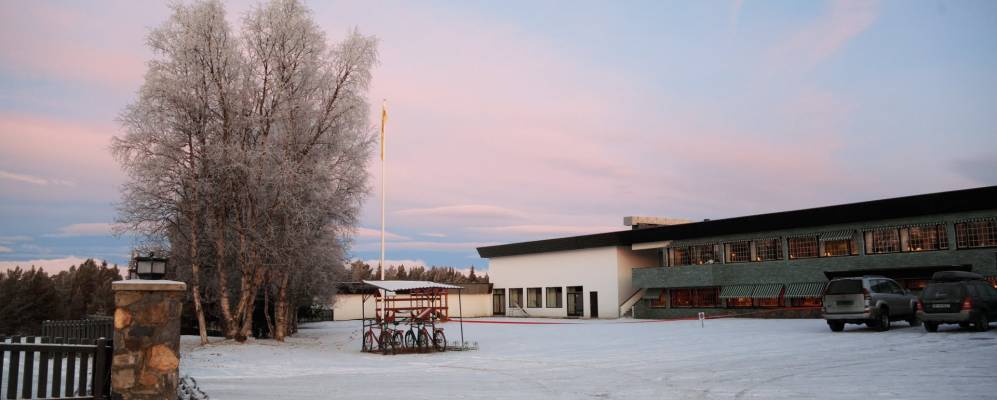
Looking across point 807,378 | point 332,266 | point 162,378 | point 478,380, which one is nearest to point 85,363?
point 162,378

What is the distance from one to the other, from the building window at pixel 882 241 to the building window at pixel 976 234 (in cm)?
305

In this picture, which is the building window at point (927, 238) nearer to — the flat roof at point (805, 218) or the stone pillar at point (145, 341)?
the flat roof at point (805, 218)

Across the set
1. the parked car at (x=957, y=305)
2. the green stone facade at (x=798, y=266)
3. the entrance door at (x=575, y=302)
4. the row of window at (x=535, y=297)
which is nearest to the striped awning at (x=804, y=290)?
the green stone facade at (x=798, y=266)

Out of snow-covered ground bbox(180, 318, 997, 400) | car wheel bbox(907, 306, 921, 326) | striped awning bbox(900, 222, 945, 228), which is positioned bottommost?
snow-covered ground bbox(180, 318, 997, 400)

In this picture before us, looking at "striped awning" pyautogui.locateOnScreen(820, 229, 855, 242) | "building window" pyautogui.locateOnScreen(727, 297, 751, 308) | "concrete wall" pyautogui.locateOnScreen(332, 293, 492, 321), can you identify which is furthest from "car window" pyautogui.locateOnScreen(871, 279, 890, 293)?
"concrete wall" pyautogui.locateOnScreen(332, 293, 492, 321)

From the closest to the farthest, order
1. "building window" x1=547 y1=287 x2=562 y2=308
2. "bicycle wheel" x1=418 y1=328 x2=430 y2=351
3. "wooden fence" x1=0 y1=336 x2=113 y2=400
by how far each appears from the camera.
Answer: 1. "wooden fence" x1=0 y1=336 x2=113 y2=400
2. "bicycle wheel" x1=418 y1=328 x2=430 y2=351
3. "building window" x1=547 y1=287 x2=562 y2=308

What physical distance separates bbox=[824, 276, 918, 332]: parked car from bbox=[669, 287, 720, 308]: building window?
64.3ft

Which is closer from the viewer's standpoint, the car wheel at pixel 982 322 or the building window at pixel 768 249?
the car wheel at pixel 982 322

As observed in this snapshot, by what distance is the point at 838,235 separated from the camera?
133ft

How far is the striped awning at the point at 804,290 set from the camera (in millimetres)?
40562

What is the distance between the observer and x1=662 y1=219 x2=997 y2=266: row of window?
35.3 meters

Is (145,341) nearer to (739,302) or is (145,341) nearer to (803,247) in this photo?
(803,247)

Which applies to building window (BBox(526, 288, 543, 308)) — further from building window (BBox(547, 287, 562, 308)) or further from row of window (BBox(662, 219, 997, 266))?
row of window (BBox(662, 219, 997, 266))

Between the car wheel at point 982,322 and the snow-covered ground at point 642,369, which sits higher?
the car wheel at point 982,322
